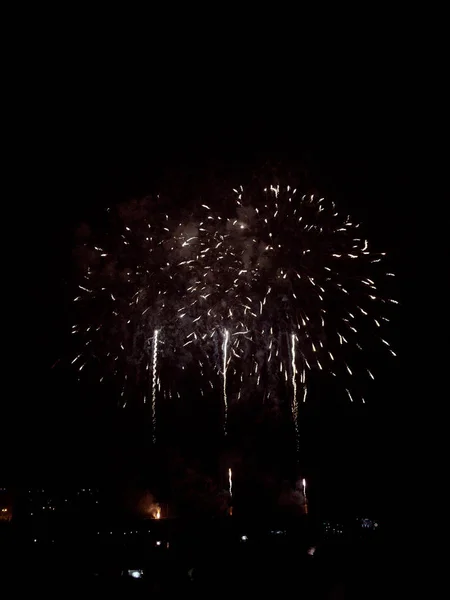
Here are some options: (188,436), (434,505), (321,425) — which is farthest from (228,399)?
(434,505)

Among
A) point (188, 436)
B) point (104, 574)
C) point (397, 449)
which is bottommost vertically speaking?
point (104, 574)

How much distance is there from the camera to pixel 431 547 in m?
5.17

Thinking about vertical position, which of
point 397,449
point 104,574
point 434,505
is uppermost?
point 397,449

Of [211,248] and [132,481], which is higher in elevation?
[211,248]

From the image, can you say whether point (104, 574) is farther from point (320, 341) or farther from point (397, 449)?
point (397, 449)

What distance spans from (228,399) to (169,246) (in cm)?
953

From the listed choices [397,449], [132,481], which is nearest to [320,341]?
[397,449]

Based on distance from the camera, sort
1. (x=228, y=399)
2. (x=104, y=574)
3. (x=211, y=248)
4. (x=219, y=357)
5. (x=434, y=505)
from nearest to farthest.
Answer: (x=104, y=574) → (x=434, y=505) → (x=211, y=248) → (x=219, y=357) → (x=228, y=399)

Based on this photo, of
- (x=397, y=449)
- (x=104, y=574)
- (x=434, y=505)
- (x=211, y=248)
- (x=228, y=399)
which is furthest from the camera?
(x=228, y=399)

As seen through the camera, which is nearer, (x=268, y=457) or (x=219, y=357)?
(x=219, y=357)

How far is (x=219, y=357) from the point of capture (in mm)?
12062

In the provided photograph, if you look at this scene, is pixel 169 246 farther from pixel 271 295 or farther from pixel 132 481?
pixel 132 481

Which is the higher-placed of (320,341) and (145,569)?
(320,341)

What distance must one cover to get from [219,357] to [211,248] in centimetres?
290
